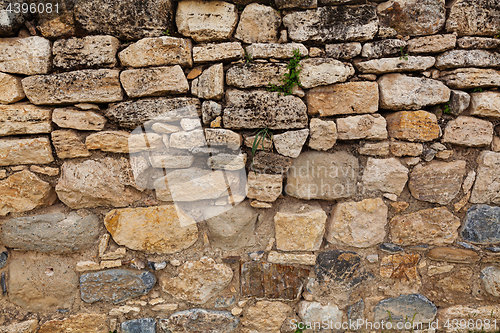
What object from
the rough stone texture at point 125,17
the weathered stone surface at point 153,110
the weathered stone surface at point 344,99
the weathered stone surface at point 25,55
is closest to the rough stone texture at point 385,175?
the weathered stone surface at point 344,99

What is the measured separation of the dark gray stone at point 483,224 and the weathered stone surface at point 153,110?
1.92 m

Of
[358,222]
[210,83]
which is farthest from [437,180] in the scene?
[210,83]

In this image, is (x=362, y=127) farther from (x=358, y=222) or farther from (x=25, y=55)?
(x=25, y=55)

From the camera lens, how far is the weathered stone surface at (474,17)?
5.23 feet

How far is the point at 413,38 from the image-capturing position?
163 cm

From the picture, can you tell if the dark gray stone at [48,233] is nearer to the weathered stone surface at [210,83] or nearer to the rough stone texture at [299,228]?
the weathered stone surface at [210,83]

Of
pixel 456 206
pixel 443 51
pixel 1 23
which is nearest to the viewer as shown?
pixel 1 23

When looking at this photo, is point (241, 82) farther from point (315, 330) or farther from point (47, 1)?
point (315, 330)

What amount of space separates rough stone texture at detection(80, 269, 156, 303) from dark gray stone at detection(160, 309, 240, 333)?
0.26 m

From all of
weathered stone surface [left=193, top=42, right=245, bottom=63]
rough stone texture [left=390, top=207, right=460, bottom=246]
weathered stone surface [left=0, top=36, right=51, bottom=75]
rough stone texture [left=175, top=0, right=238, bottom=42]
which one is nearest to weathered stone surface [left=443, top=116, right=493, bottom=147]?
rough stone texture [left=390, top=207, right=460, bottom=246]

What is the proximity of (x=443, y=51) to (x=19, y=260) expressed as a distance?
296 cm

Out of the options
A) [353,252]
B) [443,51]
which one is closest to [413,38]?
[443,51]

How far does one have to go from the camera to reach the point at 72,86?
1.59 m

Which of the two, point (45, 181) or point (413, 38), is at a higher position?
point (413, 38)
